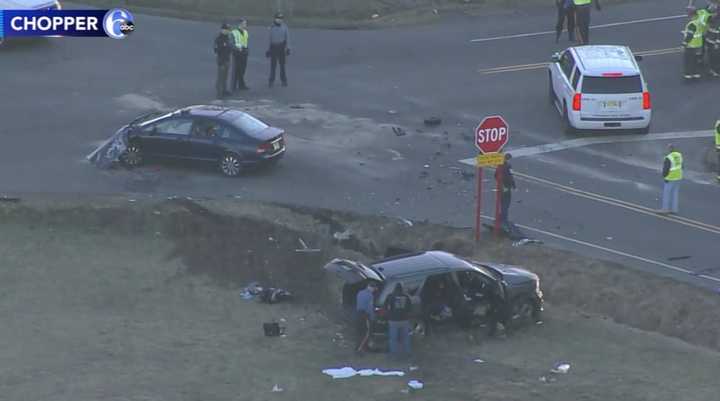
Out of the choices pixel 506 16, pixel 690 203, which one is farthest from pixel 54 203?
pixel 506 16

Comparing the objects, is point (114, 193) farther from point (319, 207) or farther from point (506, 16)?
point (506, 16)

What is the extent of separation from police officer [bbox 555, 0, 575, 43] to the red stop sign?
1475cm

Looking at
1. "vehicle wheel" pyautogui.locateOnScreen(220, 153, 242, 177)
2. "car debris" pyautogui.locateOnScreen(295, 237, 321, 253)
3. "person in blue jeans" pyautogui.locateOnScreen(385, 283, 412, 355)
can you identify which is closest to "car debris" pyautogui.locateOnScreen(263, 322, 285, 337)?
"person in blue jeans" pyautogui.locateOnScreen(385, 283, 412, 355)

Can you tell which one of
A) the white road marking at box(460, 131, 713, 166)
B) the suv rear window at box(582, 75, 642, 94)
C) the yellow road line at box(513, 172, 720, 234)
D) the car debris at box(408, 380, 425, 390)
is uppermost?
the suv rear window at box(582, 75, 642, 94)

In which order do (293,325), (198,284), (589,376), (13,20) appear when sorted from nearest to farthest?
(589,376)
(293,325)
(198,284)
(13,20)

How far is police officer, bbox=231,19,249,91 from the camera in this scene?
35.7 metres

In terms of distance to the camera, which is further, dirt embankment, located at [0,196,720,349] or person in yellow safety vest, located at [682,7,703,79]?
person in yellow safety vest, located at [682,7,703,79]

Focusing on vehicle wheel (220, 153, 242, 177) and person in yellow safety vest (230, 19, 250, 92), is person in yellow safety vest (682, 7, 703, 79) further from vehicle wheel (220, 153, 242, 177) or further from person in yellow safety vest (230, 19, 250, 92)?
vehicle wheel (220, 153, 242, 177)

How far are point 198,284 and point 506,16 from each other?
20.5m

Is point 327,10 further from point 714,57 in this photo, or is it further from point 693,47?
point 714,57

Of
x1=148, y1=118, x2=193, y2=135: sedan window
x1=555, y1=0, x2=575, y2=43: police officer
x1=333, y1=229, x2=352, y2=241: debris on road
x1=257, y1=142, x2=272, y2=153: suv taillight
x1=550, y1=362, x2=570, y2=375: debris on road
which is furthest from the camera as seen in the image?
x1=555, y1=0, x2=575, y2=43: police officer

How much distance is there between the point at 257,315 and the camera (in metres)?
24.3

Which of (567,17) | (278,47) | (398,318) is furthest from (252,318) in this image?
(567,17)

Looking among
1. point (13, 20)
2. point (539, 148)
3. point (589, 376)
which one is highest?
point (13, 20)
